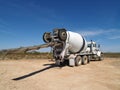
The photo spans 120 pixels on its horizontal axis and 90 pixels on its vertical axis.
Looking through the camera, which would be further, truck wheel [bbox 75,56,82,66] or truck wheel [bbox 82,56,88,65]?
truck wheel [bbox 82,56,88,65]

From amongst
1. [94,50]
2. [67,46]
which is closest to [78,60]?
[67,46]

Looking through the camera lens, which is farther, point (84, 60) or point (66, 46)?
point (84, 60)

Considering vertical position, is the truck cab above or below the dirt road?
above

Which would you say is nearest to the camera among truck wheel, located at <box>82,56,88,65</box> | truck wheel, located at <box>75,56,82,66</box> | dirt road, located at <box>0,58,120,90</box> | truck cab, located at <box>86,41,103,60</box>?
dirt road, located at <box>0,58,120,90</box>

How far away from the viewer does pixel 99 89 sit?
812 centimetres

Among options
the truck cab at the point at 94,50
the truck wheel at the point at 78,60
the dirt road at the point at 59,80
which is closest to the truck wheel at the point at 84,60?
the truck wheel at the point at 78,60

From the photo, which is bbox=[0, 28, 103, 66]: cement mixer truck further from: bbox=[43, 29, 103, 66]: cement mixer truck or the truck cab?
the truck cab

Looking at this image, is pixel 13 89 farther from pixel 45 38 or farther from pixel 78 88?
pixel 45 38

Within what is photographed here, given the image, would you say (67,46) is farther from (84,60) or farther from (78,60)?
(84,60)

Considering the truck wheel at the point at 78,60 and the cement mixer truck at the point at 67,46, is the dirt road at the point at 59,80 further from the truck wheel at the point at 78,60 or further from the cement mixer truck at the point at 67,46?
the truck wheel at the point at 78,60

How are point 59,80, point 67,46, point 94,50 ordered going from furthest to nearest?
point 94,50, point 67,46, point 59,80

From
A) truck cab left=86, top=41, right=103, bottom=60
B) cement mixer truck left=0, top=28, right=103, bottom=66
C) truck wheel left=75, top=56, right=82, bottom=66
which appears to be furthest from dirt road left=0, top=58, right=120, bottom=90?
truck cab left=86, top=41, right=103, bottom=60

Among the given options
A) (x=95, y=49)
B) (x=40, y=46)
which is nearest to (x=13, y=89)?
(x=40, y=46)

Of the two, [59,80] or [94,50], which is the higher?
[94,50]
